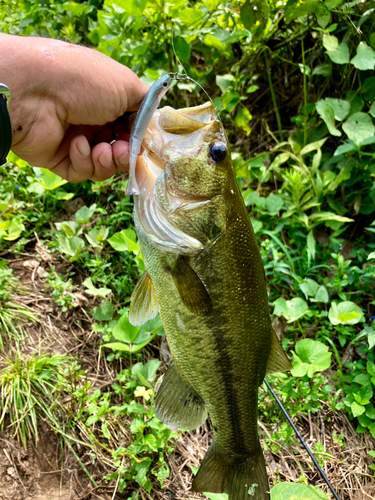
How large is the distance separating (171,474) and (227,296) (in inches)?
56.3

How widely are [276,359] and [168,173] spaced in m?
0.89

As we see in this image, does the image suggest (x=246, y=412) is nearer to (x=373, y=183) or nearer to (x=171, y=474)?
(x=171, y=474)

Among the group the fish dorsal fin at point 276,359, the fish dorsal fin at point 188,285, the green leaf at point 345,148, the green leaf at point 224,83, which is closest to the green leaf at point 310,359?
the fish dorsal fin at point 276,359

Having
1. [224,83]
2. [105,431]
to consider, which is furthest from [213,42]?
[105,431]

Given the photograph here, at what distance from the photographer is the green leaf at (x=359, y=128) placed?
8.85 feet

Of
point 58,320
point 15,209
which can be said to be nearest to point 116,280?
point 58,320

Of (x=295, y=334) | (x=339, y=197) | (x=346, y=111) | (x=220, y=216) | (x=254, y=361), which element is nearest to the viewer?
(x=220, y=216)

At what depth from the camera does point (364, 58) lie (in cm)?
260

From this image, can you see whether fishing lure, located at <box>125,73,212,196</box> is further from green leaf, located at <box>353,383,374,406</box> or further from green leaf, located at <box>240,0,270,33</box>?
green leaf, located at <box>353,383,374,406</box>

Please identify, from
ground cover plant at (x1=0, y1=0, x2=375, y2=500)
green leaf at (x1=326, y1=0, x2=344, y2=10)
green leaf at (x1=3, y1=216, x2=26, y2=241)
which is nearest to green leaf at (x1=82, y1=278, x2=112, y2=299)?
ground cover plant at (x1=0, y1=0, x2=375, y2=500)

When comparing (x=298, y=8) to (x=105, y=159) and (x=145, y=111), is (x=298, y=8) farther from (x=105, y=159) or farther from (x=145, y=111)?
(x=145, y=111)

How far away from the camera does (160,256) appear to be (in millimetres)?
1357

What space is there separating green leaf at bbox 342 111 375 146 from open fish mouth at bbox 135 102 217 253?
5.97 feet

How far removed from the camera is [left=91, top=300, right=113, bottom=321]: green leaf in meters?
2.52
